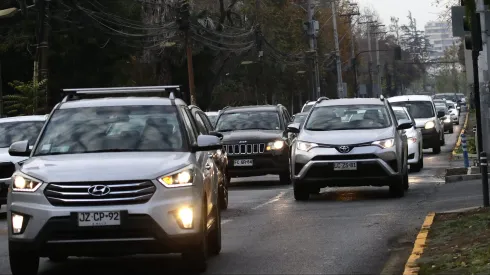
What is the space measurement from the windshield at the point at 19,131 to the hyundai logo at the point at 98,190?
37.4 feet

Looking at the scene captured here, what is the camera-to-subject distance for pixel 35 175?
11180 millimetres

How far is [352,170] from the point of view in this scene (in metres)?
20.7

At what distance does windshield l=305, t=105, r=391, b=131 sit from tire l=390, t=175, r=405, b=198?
1.11 m

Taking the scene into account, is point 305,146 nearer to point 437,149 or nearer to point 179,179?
point 179,179

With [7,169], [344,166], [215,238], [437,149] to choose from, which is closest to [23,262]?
[215,238]

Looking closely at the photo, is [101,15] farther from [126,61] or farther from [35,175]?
[35,175]

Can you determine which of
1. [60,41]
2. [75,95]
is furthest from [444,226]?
[60,41]

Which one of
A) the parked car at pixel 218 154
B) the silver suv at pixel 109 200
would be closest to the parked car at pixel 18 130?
the parked car at pixel 218 154

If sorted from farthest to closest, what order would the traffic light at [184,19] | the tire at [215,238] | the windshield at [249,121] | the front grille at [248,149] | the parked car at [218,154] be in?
the traffic light at [184,19]
the windshield at [249,121]
the front grille at [248,149]
the parked car at [218,154]
the tire at [215,238]

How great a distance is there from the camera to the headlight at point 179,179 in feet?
36.8

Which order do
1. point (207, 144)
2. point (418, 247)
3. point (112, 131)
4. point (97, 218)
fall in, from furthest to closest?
1. point (418, 247)
2. point (112, 131)
3. point (207, 144)
4. point (97, 218)

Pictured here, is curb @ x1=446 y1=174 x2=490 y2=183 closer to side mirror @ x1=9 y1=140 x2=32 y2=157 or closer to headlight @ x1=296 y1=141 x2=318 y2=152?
headlight @ x1=296 y1=141 x2=318 y2=152

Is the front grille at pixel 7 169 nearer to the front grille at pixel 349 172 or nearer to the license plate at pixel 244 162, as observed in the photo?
the front grille at pixel 349 172

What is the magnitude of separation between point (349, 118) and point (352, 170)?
5.38ft
